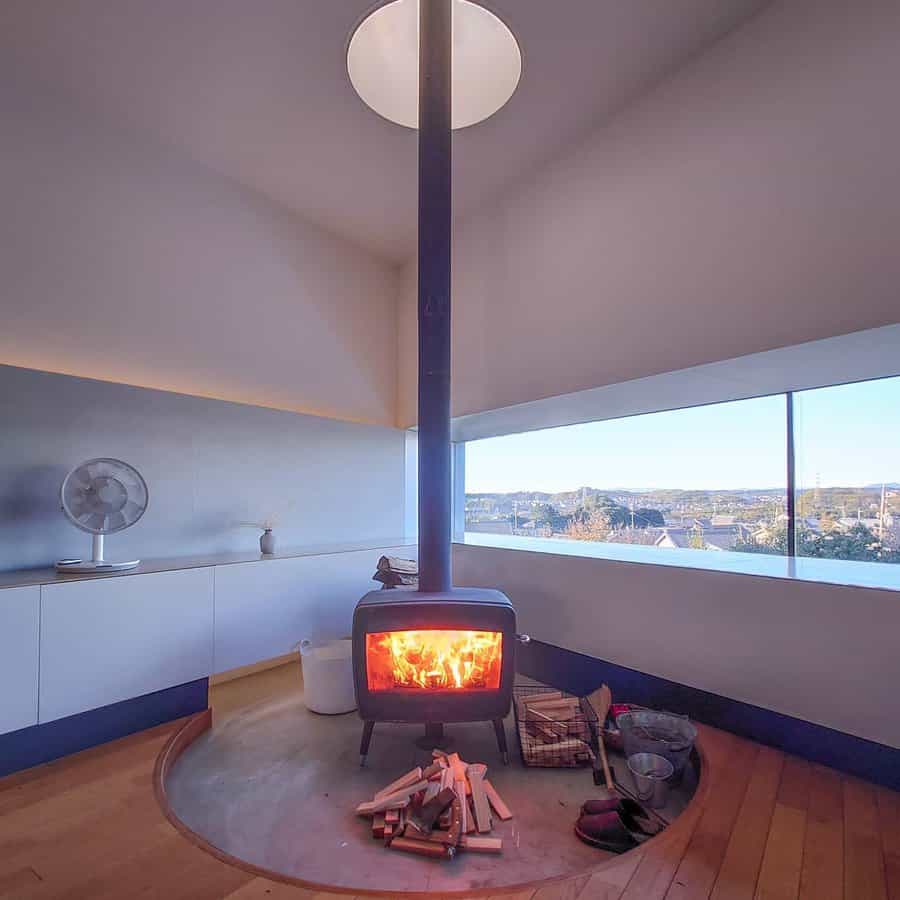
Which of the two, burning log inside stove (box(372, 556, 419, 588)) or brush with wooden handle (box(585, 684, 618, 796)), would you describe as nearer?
brush with wooden handle (box(585, 684, 618, 796))

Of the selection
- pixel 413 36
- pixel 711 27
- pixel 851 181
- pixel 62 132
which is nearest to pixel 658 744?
pixel 851 181

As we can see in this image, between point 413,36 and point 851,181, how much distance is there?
188 cm

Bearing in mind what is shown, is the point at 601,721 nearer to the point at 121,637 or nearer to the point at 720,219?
the point at 121,637

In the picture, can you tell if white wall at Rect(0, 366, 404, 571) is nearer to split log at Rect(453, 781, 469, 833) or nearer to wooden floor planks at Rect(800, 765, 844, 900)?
split log at Rect(453, 781, 469, 833)

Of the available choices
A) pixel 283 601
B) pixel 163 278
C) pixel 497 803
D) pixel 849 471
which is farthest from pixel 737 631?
pixel 163 278

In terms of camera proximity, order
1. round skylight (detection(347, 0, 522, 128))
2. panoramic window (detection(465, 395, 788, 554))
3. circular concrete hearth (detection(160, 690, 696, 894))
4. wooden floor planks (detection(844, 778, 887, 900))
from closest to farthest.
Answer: wooden floor planks (detection(844, 778, 887, 900)) < circular concrete hearth (detection(160, 690, 696, 894)) < round skylight (detection(347, 0, 522, 128)) < panoramic window (detection(465, 395, 788, 554))

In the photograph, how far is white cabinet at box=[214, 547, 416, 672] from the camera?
237 cm

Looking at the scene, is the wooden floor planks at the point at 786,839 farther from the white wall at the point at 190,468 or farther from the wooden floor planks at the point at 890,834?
the white wall at the point at 190,468

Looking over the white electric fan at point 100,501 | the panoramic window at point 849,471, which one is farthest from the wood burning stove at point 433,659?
the panoramic window at point 849,471

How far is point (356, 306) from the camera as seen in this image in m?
3.57

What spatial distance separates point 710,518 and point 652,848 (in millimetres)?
1852

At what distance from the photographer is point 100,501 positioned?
2.11m

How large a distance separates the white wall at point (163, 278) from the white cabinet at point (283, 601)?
41.9 inches

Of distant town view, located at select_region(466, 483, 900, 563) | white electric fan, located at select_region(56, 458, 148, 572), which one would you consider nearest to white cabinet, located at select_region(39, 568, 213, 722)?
white electric fan, located at select_region(56, 458, 148, 572)
